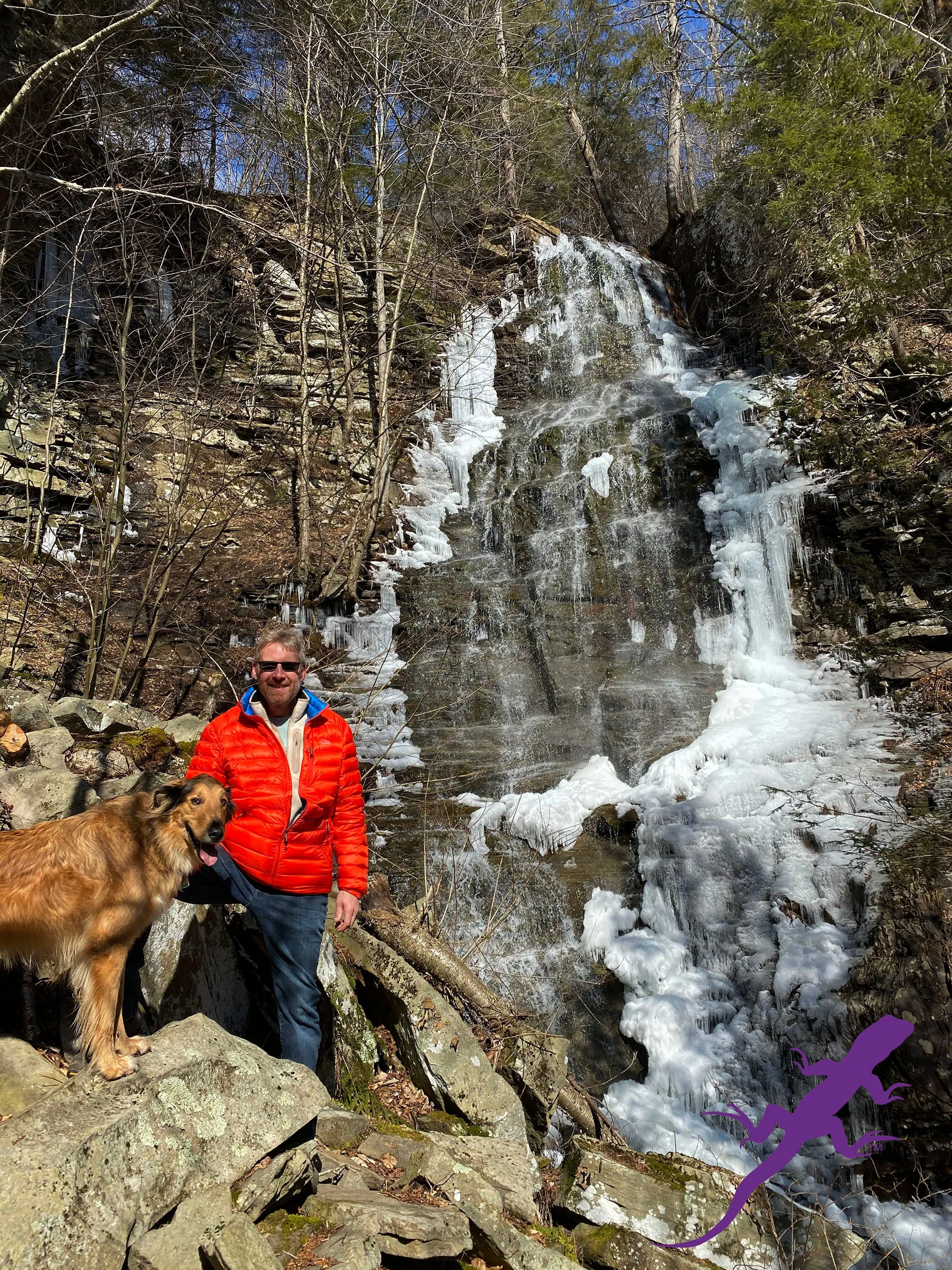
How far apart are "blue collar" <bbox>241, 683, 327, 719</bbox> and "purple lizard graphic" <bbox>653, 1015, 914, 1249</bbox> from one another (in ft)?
13.0

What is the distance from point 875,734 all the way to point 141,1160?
747 centimetres

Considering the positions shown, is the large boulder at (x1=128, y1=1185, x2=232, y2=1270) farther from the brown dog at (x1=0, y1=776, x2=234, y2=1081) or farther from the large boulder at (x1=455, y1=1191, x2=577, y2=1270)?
the large boulder at (x1=455, y1=1191, x2=577, y2=1270)

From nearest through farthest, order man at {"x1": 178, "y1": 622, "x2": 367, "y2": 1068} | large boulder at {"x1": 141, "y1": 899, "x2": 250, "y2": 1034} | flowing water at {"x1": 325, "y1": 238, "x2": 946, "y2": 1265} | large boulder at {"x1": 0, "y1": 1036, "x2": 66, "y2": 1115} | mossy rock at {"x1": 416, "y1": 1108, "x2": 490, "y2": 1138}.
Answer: large boulder at {"x1": 0, "y1": 1036, "x2": 66, "y2": 1115}
man at {"x1": 178, "y1": 622, "x2": 367, "y2": 1068}
large boulder at {"x1": 141, "y1": 899, "x2": 250, "y2": 1034}
mossy rock at {"x1": 416, "y1": 1108, "x2": 490, "y2": 1138}
flowing water at {"x1": 325, "y1": 238, "x2": 946, "y2": 1265}

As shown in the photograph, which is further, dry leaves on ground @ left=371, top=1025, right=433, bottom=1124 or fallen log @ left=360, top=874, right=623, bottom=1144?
fallen log @ left=360, top=874, right=623, bottom=1144

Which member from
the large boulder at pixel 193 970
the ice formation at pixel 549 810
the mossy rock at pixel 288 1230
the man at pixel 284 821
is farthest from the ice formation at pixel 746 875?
the large boulder at pixel 193 970

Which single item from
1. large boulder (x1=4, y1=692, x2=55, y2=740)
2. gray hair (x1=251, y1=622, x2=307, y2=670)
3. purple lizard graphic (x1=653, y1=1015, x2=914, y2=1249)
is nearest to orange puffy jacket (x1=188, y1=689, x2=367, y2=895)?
gray hair (x1=251, y1=622, x2=307, y2=670)

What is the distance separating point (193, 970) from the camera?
3227mm

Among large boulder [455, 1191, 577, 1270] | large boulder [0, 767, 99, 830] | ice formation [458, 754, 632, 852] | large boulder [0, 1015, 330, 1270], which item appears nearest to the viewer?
large boulder [0, 1015, 330, 1270]

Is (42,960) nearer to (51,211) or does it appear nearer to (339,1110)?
(339,1110)

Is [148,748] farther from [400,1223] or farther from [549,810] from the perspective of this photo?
[549,810]

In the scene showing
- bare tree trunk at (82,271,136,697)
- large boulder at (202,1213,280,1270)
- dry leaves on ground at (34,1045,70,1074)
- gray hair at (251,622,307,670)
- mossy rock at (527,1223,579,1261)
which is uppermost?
bare tree trunk at (82,271,136,697)

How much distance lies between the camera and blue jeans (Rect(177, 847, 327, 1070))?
9.27ft

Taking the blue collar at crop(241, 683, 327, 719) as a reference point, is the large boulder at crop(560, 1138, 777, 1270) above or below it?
below

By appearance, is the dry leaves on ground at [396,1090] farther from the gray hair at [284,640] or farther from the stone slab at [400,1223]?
the gray hair at [284,640]
